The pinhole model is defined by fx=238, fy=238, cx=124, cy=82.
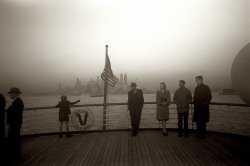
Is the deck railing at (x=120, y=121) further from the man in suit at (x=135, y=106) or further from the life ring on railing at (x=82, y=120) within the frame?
the man in suit at (x=135, y=106)

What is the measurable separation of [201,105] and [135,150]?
8.94 feet

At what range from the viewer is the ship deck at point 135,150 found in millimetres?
5457

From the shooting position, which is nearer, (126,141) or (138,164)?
(138,164)

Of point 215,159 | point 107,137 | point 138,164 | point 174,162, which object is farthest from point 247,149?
point 107,137

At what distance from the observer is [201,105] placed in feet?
25.0

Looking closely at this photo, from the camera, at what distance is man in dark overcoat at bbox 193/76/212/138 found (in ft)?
24.8

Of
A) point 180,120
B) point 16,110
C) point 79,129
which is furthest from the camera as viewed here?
point 79,129

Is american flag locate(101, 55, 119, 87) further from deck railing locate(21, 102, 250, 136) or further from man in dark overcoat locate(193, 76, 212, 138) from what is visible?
man in dark overcoat locate(193, 76, 212, 138)

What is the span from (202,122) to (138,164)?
331 cm

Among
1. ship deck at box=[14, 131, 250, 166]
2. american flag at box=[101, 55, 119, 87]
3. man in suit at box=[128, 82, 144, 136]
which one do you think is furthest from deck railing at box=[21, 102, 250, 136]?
american flag at box=[101, 55, 119, 87]

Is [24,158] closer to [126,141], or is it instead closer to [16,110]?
[16,110]

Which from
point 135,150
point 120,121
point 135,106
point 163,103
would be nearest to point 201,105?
point 163,103

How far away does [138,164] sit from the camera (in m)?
5.22

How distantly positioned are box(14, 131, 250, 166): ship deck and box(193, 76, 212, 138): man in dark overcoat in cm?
44
